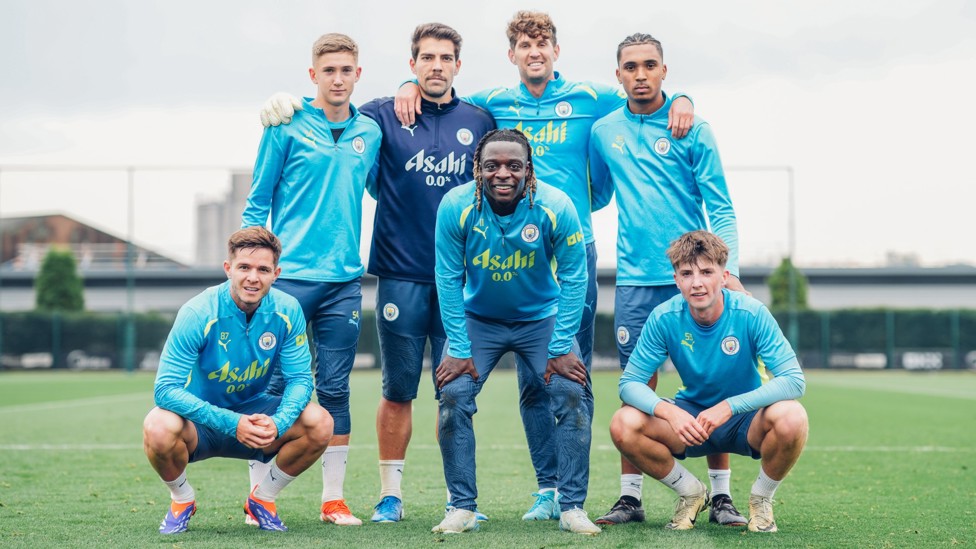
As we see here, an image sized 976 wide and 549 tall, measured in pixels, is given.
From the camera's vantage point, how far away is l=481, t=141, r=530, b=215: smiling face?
4648mm

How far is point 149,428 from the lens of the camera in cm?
466

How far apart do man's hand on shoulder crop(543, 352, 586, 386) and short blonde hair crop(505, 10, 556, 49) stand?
1706mm

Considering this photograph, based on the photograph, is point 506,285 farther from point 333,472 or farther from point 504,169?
point 333,472

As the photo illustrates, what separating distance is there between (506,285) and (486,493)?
1.85 meters

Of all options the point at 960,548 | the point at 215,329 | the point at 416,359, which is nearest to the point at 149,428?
the point at 215,329

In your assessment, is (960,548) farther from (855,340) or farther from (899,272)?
(899,272)

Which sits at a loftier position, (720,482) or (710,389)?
(710,389)

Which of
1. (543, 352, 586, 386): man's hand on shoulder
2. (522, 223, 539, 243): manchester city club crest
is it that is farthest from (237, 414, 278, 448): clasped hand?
(522, 223, 539, 243): manchester city club crest

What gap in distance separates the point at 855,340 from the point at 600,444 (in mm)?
25263

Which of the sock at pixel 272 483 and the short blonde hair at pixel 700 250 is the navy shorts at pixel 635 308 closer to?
the short blonde hair at pixel 700 250

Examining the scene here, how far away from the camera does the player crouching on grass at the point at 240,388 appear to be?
15.3 feet

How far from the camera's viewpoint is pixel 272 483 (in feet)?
16.1

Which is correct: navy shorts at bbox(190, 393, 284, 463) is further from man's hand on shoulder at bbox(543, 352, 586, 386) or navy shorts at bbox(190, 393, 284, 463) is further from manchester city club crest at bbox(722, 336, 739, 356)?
manchester city club crest at bbox(722, 336, 739, 356)

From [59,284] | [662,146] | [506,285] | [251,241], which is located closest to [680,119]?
[662,146]
